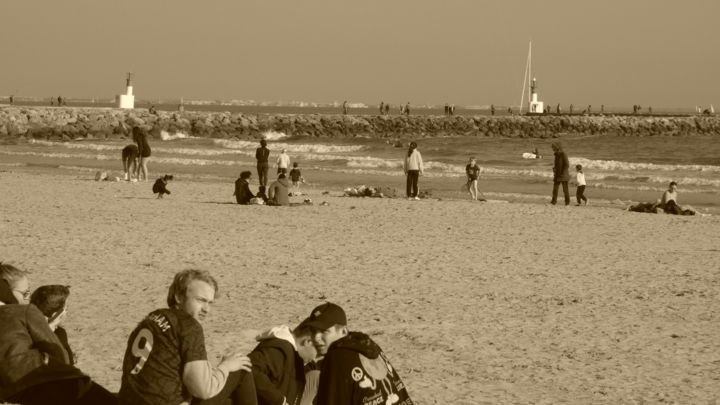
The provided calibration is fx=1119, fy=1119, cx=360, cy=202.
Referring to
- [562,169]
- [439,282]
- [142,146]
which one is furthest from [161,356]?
[142,146]

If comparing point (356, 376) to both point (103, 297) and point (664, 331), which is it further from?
point (103, 297)

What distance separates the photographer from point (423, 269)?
11945mm

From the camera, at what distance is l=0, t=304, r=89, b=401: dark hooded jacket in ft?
18.5

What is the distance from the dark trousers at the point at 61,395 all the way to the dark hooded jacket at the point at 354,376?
1.40m

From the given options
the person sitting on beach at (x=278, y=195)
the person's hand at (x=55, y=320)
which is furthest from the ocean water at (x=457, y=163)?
the person's hand at (x=55, y=320)

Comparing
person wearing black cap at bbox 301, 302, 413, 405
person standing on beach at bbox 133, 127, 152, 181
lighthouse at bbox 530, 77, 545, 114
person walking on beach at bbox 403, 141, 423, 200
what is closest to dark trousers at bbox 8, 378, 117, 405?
person wearing black cap at bbox 301, 302, 413, 405

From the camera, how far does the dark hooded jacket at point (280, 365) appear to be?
544 cm

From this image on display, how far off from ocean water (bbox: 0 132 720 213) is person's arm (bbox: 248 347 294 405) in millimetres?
20593

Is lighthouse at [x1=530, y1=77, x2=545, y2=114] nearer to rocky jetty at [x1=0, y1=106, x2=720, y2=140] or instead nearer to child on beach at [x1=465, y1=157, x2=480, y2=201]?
rocky jetty at [x1=0, y1=106, x2=720, y2=140]

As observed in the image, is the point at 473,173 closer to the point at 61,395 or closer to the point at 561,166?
the point at 561,166

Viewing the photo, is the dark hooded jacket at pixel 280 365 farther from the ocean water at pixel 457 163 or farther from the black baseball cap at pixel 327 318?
the ocean water at pixel 457 163

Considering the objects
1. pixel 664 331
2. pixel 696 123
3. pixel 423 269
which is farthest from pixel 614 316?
pixel 696 123

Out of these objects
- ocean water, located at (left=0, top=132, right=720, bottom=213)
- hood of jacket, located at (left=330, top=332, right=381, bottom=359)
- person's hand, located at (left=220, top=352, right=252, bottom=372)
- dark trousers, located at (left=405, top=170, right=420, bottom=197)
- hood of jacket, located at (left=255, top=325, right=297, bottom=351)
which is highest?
hood of jacket, located at (left=330, top=332, right=381, bottom=359)

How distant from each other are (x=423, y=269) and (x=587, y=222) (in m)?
6.47
